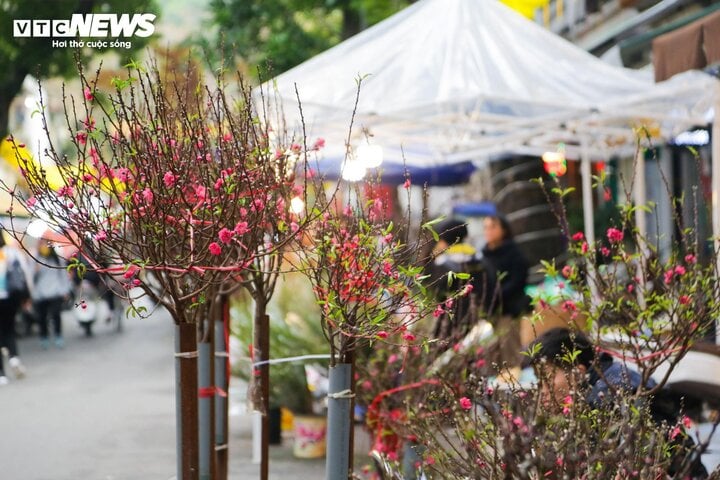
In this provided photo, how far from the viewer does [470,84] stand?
28.3 feet

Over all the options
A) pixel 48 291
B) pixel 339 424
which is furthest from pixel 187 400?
pixel 48 291

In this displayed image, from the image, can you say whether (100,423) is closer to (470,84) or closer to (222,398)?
(222,398)

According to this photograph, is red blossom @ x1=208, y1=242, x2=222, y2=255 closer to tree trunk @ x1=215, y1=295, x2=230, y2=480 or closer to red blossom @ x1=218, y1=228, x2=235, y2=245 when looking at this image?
red blossom @ x1=218, y1=228, x2=235, y2=245

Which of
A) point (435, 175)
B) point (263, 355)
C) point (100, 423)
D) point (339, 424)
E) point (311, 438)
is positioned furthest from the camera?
point (435, 175)

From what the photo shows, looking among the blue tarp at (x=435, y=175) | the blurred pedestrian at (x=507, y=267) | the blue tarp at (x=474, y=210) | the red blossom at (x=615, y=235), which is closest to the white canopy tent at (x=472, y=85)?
the blurred pedestrian at (x=507, y=267)

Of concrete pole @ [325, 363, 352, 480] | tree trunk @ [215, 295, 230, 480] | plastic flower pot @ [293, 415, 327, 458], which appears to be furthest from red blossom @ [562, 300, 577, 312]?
plastic flower pot @ [293, 415, 327, 458]

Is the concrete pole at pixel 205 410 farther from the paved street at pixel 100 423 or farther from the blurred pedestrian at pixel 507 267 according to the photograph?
the blurred pedestrian at pixel 507 267

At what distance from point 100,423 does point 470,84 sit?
516 centimetres

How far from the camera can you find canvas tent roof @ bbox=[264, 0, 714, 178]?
886cm

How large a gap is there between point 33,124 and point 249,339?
4498 centimetres

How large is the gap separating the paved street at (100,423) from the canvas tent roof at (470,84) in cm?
301

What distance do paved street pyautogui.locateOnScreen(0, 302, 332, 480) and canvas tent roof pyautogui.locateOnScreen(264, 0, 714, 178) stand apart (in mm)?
3007

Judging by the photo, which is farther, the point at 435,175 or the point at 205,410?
the point at 435,175

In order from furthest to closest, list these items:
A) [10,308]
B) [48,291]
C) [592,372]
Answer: [48,291] < [10,308] < [592,372]
